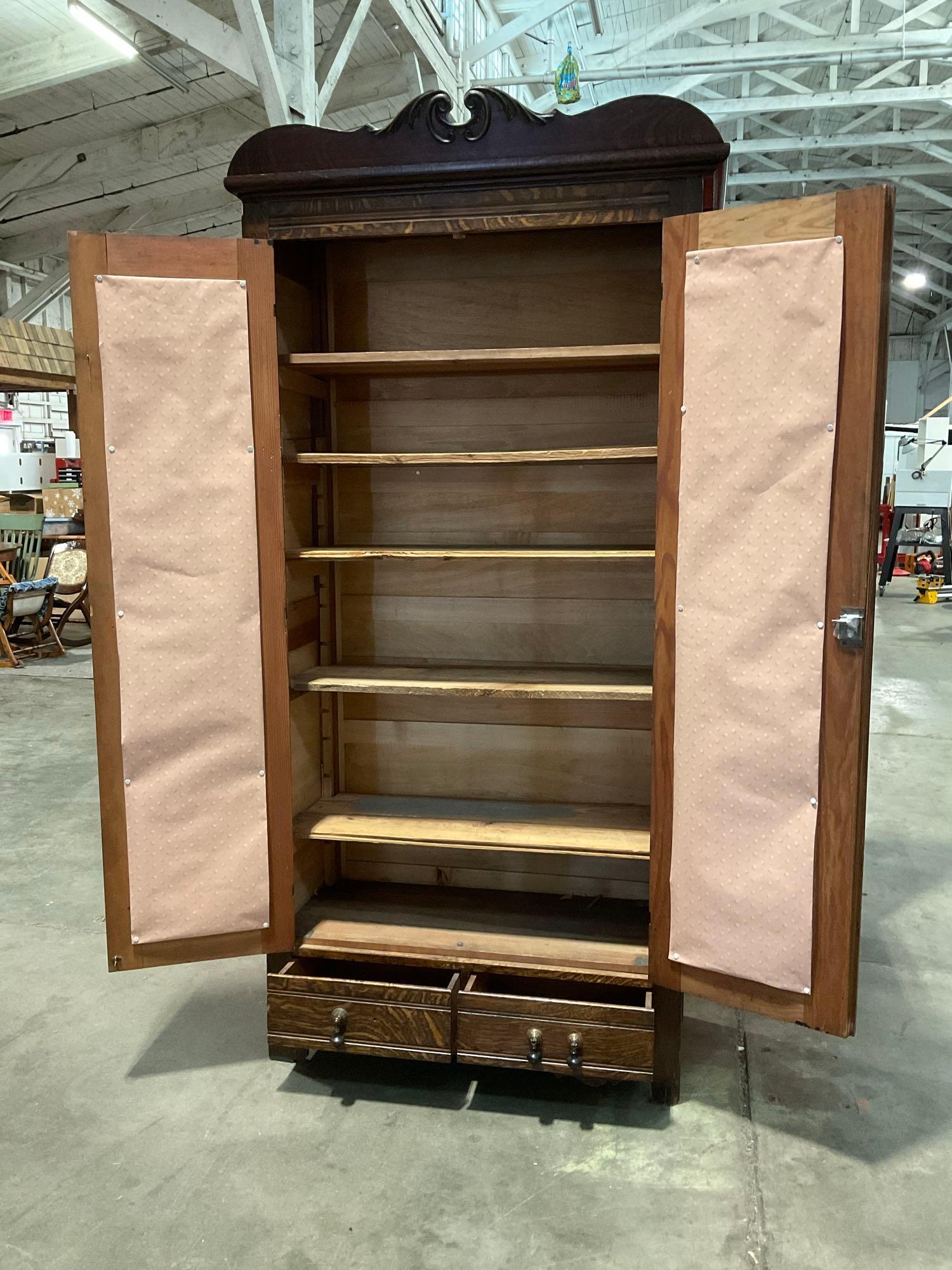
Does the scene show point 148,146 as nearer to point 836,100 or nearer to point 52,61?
point 52,61

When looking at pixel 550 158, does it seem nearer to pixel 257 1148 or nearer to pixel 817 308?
pixel 817 308

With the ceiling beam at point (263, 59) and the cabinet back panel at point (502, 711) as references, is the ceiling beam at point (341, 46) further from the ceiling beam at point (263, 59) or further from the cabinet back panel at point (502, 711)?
the cabinet back panel at point (502, 711)

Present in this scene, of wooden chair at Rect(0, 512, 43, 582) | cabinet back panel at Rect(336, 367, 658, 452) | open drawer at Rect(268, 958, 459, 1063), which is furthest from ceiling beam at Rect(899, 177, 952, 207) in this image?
open drawer at Rect(268, 958, 459, 1063)

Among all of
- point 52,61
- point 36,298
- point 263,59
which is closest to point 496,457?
point 263,59

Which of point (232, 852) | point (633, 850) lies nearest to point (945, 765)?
point (633, 850)

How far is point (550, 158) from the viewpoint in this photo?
6.82ft

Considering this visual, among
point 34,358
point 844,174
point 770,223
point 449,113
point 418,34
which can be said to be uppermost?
point 844,174

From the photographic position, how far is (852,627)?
6.18 feet

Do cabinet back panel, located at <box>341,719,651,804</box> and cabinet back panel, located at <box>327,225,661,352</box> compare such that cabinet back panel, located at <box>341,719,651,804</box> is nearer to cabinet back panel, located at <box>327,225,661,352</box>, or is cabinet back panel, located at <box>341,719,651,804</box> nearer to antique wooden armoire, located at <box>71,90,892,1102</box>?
antique wooden armoire, located at <box>71,90,892,1102</box>

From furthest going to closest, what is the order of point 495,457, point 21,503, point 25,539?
point 21,503, point 25,539, point 495,457

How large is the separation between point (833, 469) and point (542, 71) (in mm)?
8030

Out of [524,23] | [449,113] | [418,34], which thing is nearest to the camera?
[449,113]

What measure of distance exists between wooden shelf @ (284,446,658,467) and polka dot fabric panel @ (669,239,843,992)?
191 mm

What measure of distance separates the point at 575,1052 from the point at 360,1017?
51 cm
